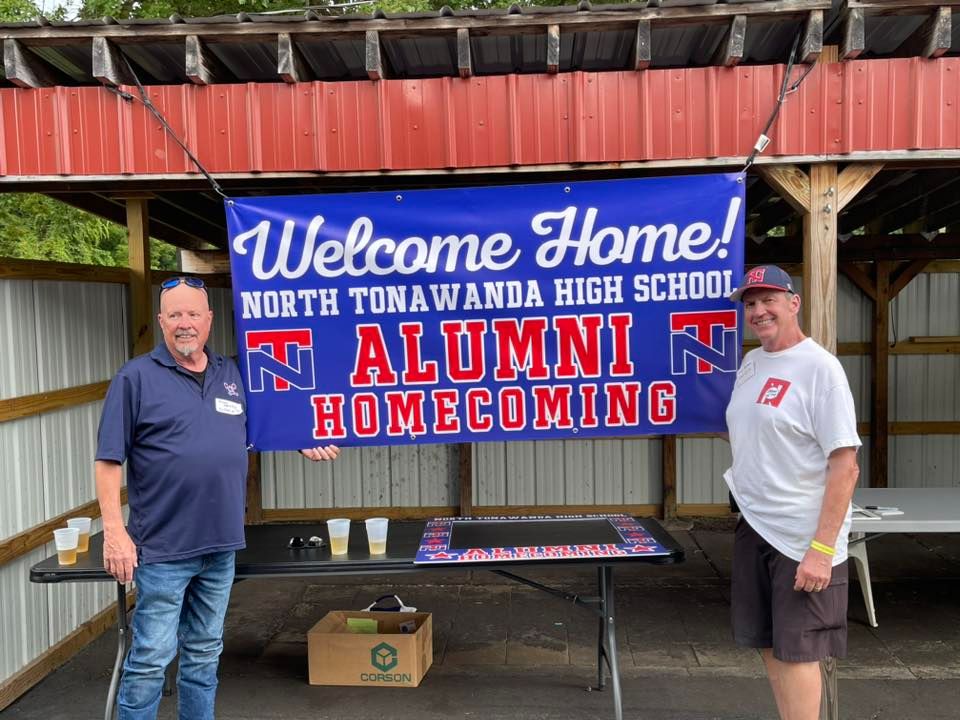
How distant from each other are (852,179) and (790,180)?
30 centimetres

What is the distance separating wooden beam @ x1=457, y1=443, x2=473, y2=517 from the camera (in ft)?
25.5

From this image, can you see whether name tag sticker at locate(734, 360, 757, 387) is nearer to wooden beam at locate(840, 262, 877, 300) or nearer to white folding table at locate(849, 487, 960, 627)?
white folding table at locate(849, 487, 960, 627)

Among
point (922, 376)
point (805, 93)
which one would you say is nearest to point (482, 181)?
point (805, 93)

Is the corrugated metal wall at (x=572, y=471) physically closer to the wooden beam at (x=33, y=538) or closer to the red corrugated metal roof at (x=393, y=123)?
the wooden beam at (x=33, y=538)

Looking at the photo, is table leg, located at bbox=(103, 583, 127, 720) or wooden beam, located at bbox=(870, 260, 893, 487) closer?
table leg, located at bbox=(103, 583, 127, 720)

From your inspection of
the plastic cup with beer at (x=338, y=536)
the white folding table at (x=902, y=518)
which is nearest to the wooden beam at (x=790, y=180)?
the white folding table at (x=902, y=518)

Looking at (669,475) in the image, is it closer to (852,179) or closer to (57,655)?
A: (852,179)

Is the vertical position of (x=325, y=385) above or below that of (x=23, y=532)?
above

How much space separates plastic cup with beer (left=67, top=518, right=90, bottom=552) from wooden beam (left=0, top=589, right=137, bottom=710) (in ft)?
1.19

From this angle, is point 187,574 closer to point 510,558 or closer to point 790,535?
point 510,558

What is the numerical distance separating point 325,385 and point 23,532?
1.90m

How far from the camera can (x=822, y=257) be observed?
386cm

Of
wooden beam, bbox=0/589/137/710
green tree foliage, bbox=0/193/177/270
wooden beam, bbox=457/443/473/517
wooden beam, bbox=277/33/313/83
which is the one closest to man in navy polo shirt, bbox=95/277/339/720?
wooden beam, bbox=0/589/137/710

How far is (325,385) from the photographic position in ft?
12.7
